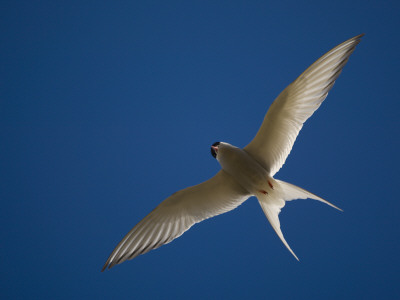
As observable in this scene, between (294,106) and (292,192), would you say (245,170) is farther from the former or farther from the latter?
(294,106)

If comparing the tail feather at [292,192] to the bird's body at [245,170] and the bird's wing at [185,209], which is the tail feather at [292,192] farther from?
the bird's wing at [185,209]

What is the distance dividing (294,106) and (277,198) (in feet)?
3.37

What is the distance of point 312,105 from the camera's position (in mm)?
3873

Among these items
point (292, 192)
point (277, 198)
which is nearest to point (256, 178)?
point (277, 198)

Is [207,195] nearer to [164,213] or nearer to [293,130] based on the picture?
[164,213]

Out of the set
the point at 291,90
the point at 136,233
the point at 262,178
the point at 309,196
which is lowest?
the point at 309,196

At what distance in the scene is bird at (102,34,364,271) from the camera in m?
3.81

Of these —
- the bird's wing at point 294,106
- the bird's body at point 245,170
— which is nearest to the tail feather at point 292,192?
the bird's body at point 245,170

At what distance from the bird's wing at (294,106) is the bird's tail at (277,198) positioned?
1.18ft

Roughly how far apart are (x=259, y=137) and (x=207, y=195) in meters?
0.92

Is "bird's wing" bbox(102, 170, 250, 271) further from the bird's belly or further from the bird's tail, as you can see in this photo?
the bird's tail

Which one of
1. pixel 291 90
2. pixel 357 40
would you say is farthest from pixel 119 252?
pixel 357 40

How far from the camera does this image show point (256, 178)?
13.4 ft

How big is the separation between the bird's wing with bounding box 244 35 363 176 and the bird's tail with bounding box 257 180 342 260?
36 cm
